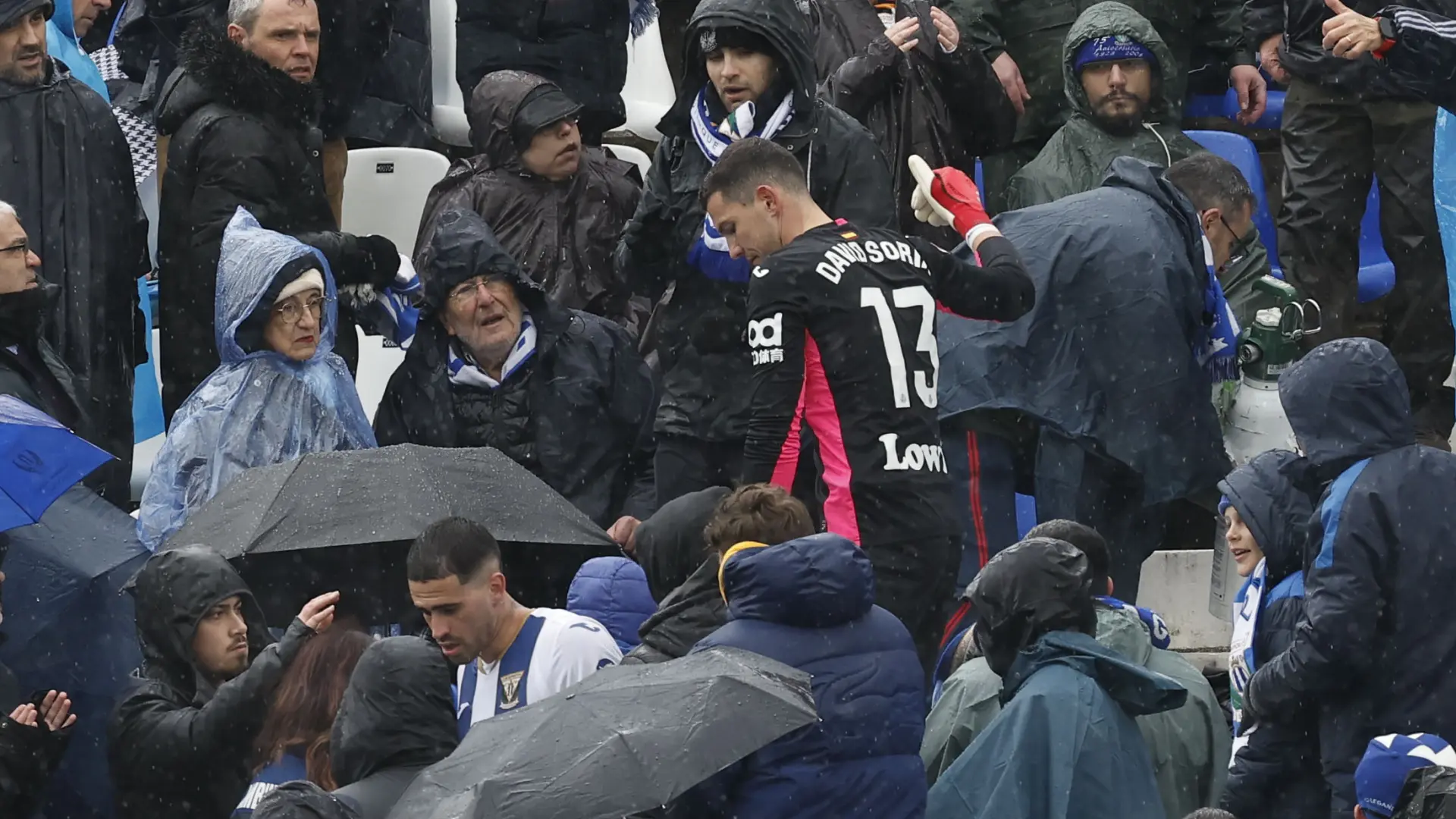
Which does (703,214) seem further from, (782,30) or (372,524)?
(372,524)

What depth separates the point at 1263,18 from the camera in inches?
481

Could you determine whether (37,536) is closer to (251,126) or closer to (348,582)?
(348,582)

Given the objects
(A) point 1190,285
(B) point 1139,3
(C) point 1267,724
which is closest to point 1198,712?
(C) point 1267,724

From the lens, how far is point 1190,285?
32.4ft

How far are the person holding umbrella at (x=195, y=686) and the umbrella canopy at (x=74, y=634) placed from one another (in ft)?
1.44

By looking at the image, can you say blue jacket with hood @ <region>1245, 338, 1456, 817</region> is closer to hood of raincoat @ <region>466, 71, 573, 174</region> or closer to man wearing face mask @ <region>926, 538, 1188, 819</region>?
man wearing face mask @ <region>926, 538, 1188, 819</region>

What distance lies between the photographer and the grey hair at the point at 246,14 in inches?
403

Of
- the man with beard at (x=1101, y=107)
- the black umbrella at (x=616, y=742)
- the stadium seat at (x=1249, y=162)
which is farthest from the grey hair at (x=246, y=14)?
the black umbrella at (x=616, y=742)

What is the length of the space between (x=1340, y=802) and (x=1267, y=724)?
0.32 m

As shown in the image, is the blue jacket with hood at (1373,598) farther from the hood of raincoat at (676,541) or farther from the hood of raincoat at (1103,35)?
the hood of raincoat at (1103,35)

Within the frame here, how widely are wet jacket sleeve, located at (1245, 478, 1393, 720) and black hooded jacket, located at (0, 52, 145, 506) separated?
4.42m

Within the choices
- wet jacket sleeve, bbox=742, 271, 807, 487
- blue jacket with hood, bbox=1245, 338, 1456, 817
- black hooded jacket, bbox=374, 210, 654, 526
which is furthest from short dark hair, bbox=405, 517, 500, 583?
black hooded jacket, bbox=374, 210, 654, 526

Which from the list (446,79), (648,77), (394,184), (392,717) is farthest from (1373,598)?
(648,77)

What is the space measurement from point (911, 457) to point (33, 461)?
102 inches
